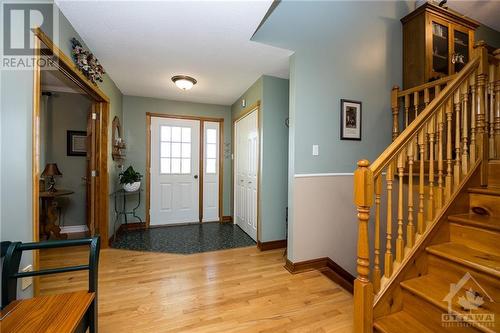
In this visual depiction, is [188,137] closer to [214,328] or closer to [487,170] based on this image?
→ [214,328]

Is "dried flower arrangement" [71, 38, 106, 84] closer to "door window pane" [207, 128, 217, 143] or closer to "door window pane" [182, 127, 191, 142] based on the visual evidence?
"door window pane" [182, 127, 191, 142]

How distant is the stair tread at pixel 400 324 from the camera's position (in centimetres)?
124

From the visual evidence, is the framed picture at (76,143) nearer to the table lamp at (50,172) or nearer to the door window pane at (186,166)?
the table lamp at (50,172)

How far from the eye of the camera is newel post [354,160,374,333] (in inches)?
50.9

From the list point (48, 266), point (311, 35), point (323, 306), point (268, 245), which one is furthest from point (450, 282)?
point (48, 266)

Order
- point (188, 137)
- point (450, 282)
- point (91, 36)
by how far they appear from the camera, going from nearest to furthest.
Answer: point (450, 282) < point (91, 36) < point (188, 137)

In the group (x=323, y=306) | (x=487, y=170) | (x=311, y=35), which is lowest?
(x=323, y=306)

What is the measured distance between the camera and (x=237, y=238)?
3.35m

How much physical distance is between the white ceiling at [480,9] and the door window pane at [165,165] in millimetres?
4823

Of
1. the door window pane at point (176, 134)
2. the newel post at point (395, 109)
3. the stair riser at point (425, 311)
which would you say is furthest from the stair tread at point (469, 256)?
the door window pane at point (176, 134)

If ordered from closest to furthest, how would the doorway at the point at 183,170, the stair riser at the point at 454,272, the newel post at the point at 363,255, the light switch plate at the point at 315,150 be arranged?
1. the stair riser at the point at 454,272
2. the newel post at the point at 363,255
3. the light switch plate at the point at 315,150
4. the doorway at the point at 183,170

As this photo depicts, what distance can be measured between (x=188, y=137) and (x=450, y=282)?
392cm

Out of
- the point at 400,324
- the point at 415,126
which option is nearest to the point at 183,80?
the point at 415,126

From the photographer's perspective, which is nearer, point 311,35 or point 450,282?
point 450,282
